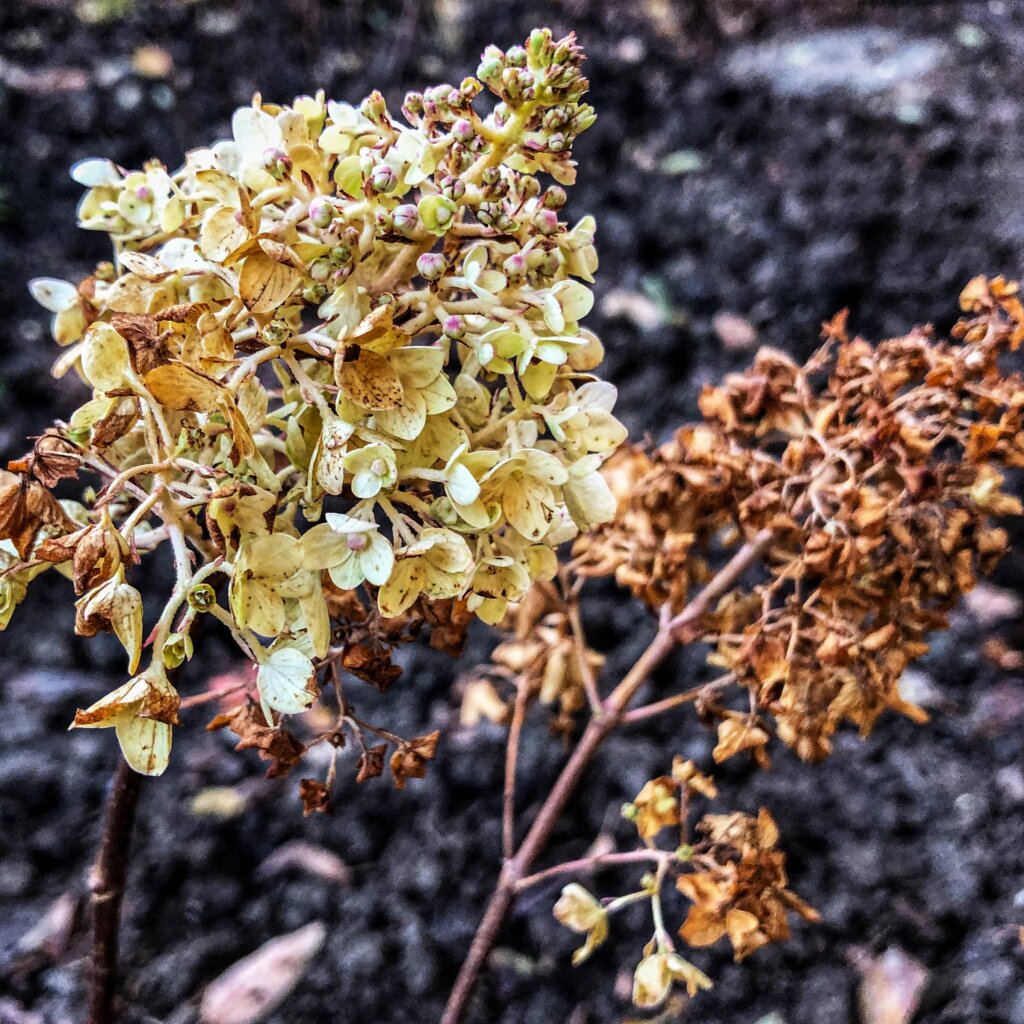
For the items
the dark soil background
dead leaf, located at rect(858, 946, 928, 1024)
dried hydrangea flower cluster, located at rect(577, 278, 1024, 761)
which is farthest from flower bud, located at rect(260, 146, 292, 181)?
dead leaf, located at rect(858, 946, 928, 1024)

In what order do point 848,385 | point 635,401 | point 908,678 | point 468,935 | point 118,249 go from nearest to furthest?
1. point 118,249
2. point 848,385
3. point 468,935
4. point 908,678
5. point 635,401

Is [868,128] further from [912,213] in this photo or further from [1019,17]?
[1019,17]

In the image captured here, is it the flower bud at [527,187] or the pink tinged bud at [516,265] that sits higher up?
the flower bud at [527,187]

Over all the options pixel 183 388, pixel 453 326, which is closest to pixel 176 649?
pixel 183 388

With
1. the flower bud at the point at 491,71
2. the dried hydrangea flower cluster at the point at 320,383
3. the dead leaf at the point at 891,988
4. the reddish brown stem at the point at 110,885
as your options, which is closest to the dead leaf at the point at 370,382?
the dried hydrangea flower cluster at the point at 320,383

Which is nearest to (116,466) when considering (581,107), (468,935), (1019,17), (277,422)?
(277,422)

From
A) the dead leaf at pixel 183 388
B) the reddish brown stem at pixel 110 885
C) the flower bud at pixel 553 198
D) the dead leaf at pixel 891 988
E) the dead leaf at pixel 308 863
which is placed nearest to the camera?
the dead leaf at pixel 183 388

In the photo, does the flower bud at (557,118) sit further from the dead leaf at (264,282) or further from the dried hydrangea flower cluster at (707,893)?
the dried hydrangea flower cluster at (707,893)

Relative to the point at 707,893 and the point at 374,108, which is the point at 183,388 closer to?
the point at 374,108
